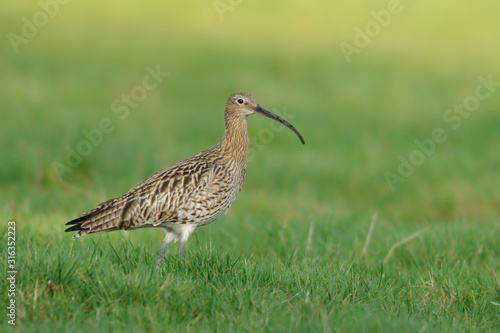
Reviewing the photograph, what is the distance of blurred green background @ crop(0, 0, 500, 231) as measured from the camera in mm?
13375

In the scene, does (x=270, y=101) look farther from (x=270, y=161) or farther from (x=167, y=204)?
(x=167, y=204)

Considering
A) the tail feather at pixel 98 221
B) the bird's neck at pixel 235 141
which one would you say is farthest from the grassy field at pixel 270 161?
the bird's neck at pixel 235 141

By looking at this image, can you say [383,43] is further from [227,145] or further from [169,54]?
[227,145]

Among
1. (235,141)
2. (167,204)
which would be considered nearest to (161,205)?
(167,204)

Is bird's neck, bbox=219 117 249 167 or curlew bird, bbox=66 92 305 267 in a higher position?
bird's neck, bbox=219 117 249 167

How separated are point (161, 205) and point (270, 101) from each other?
32.7 feet

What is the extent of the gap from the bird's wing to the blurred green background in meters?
1.42

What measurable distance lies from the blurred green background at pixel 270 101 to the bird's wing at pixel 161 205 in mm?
1421

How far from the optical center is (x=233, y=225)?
402 inches

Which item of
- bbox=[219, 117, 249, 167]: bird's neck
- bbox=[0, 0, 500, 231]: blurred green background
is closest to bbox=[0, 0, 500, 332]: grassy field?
bbox=[0, 0, 500, 231]: blurred green background

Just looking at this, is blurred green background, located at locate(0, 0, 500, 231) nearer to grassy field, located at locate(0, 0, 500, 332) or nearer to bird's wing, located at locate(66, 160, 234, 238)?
grassy field, located at locate(0, 0, 500, 332)

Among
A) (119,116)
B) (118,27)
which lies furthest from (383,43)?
(119,116)

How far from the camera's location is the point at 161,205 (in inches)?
300

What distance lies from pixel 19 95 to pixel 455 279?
12.0 metres
